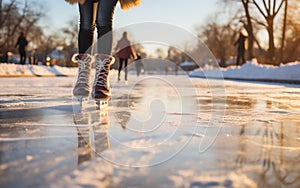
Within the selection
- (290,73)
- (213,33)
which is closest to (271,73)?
(290,73)

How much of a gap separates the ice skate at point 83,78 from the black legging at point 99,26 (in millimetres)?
143

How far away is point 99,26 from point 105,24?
0.19ft

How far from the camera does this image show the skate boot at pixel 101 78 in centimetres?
247

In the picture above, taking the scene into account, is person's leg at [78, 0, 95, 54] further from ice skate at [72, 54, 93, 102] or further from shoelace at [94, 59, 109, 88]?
shoelace at [94, 59, 109, 88]

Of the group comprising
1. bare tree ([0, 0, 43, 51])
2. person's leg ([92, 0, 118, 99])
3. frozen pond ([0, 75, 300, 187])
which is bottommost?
frozen pond ([0, 75, 300, 187])

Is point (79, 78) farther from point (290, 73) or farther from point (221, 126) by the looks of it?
point (290, 73)

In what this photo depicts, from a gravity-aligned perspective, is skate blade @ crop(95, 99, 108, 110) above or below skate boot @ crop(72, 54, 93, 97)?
below

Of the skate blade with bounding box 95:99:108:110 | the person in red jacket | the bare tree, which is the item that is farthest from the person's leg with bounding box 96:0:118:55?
the bare tree

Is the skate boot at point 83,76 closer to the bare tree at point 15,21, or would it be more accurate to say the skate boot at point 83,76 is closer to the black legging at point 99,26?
the black legging at point 99,26

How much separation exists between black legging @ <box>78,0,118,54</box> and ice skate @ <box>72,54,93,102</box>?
0.14 metres

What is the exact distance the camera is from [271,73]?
10633mm

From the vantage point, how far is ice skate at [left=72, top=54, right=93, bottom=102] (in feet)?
8.38

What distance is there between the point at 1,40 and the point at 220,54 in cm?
2801

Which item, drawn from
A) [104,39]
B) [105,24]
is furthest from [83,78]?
[105,24]
